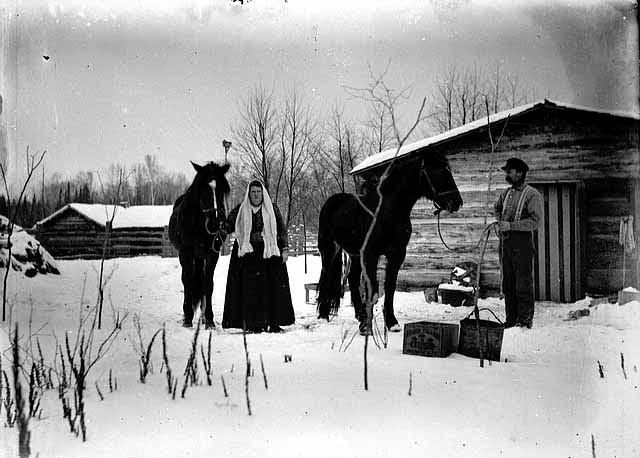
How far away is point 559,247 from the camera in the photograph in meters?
3.04

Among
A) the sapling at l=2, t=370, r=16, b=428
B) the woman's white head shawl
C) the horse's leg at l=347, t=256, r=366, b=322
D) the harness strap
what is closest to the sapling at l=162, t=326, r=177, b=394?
the sapling at l=2, t=370, r=16, b=428

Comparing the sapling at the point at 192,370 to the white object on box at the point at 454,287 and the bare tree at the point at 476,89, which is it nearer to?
the bare tree at the point at 476,89

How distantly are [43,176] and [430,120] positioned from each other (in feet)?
6.48

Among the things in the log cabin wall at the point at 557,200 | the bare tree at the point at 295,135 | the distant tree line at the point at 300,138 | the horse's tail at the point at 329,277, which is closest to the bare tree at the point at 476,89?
the distant tree line at the point at 300,138

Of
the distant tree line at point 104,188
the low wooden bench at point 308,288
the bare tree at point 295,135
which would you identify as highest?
the bare tree at point 295,135

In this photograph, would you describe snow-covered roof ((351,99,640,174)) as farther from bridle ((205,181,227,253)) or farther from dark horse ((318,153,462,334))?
bridle ((205,181,227,253))

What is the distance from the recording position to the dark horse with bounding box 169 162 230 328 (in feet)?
7.63

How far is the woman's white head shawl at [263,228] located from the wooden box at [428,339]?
99 cm

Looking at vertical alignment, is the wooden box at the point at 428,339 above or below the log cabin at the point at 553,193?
below

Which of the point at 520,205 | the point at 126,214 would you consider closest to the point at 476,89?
the point at 520,205

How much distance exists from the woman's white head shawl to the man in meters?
1.34

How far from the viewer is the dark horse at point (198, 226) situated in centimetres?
232

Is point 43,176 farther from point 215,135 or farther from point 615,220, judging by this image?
point 615,220

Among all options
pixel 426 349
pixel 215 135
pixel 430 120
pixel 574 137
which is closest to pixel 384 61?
pixel 430 120
